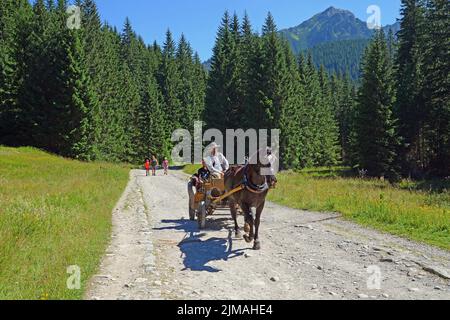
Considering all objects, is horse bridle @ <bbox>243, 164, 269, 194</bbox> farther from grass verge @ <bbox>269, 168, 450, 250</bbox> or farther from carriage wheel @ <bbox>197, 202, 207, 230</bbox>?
grass verge @ <bbox>269, 168, 450, 250</bbox>

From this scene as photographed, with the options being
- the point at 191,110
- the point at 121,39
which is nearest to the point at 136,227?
the point at 191,110

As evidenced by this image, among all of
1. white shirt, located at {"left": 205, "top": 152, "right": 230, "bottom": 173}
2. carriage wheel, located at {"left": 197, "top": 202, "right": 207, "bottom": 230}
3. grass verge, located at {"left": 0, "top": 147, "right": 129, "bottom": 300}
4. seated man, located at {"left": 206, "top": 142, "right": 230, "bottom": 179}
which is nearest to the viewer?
grass verge, located at {"left": 0, "top": 147, "right": 129, "bottom": 300}

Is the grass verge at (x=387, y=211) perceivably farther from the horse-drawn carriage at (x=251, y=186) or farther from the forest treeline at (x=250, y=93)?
the forest treeline at (x=250, y=93)

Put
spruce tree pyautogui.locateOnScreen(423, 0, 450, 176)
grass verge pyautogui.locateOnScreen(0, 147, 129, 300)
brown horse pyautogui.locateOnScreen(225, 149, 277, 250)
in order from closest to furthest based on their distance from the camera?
grass verge pyautogui.locateOnScreen(0, 147, 129, 300) < brown horse pyautogui.locateOnScreen(225, 149, 277, 250) < spruce tree pyautogui.locateOnScreen(423, 0, 450, 176)

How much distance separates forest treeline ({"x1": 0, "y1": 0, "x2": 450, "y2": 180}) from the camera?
41469mm

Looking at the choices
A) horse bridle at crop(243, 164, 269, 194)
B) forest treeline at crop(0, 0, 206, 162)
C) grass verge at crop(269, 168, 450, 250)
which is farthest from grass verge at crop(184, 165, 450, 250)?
forest treeline at crop(0, 0, 206, 162)

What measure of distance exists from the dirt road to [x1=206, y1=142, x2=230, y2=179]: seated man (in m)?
1.83

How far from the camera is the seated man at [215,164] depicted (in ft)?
40.8

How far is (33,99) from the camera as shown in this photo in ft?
161

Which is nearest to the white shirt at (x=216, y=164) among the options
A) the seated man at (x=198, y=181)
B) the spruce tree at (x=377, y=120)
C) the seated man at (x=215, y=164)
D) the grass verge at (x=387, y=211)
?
the seated man at (x=215, y=164)

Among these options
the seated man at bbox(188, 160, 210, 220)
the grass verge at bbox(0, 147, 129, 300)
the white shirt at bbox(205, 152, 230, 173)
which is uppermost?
the white shirt at bbox(205, 152, 230, 173)

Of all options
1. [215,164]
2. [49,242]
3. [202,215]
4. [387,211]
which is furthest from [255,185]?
[387,211]

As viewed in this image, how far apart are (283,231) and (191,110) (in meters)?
71.3
